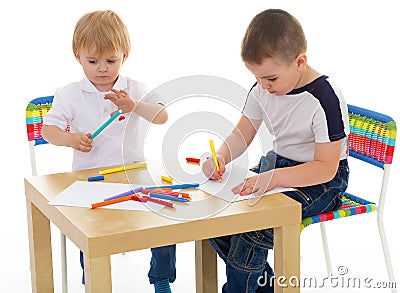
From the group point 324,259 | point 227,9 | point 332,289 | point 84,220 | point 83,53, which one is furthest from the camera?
point 227,9

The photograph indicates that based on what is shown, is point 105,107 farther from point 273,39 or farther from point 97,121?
point 273,39

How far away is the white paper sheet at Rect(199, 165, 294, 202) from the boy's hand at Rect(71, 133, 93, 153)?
412mm

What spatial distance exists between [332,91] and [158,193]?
1.78 feet

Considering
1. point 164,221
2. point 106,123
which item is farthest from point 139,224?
point 106,123

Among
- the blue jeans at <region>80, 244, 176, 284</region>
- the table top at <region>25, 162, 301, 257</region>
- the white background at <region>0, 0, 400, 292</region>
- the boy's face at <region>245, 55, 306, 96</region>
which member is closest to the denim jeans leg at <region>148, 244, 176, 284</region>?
the blue jeans at <region>80, 244, 176, 284</region>

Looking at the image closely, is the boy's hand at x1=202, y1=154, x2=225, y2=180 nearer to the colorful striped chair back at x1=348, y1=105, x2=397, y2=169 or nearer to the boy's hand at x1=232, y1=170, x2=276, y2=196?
the boy's hand at x1=232, y1=170, x2=276, y2=196

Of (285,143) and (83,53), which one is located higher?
(83,53)

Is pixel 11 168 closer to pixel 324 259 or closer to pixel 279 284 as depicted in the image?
pixel 324 259

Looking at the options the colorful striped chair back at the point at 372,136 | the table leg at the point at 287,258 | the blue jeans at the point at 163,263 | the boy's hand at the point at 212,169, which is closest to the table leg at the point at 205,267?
the blue jeans at the point at 163,263

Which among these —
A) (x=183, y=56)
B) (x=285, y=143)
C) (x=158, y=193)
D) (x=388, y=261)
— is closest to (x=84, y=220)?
(x=158, y=193)

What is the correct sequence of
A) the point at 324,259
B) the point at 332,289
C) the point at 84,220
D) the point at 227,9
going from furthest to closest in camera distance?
the point at 227,9 → the point at 324,259 → the point at 332,289 → the point at 84,220

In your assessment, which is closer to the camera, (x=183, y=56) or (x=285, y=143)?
(x=285, y=143)

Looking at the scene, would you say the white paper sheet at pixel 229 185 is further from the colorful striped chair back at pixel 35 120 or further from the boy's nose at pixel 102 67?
the colorful striped chair back at pixel 35 120

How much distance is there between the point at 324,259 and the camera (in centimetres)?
269
